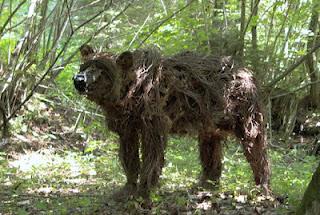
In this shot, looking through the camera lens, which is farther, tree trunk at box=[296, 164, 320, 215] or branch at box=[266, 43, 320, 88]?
branch at box=[266, 43, 320, 88]

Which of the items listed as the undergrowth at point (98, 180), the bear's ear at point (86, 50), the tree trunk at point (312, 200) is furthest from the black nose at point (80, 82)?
the tree trunk at point (312, 200)

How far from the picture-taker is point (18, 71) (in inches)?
194

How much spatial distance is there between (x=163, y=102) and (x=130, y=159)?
820mm

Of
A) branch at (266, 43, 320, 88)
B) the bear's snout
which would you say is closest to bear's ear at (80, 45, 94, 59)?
the bear's snout

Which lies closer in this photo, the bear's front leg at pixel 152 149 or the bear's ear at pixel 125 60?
the bear's ear at pixel 125 60

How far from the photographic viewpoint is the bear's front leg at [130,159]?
4.68 metres

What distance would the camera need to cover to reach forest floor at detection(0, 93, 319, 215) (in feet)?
15.3

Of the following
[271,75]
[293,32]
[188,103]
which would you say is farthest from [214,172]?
[293,32]

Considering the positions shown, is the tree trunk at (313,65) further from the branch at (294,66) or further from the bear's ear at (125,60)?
the bear's ear at (125,60)

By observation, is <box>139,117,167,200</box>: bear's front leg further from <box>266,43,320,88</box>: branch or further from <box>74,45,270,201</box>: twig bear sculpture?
<box>266,43,320,88</box>: branch

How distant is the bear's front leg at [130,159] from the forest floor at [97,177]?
0.16m

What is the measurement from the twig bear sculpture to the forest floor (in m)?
0.41

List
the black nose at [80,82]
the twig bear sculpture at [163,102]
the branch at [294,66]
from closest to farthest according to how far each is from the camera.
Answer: the black nose at [80,82] → the twig bear sculpture at [163,102] → the branch at [294,66]

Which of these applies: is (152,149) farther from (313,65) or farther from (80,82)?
(313,65)
